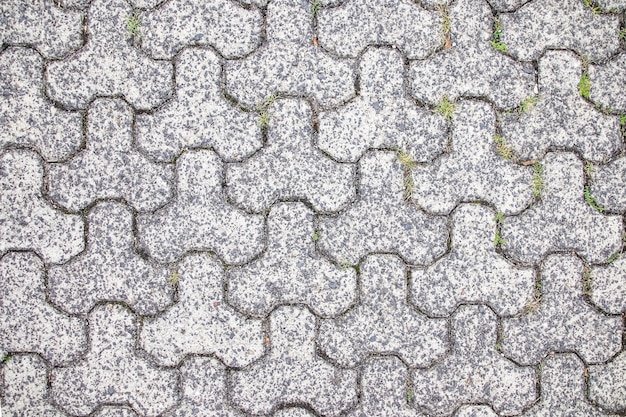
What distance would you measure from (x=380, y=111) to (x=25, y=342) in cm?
140

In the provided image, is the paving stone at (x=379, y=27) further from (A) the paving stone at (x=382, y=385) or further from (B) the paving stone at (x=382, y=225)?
(A) the paving stone at (x=382, y=385)

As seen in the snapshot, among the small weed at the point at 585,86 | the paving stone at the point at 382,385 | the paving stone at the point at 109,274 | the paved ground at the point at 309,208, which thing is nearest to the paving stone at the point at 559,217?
the paved ground at the point at 309,208

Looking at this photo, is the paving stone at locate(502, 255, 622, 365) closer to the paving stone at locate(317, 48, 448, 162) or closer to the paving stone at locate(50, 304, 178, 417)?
the paving stone at locate(317, 48, 448, 162)

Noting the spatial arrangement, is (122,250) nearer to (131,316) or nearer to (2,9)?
(131,316)

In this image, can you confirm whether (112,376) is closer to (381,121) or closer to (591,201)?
(381,121)

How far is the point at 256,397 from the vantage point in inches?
81.0

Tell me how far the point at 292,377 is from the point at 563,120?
1261 mm

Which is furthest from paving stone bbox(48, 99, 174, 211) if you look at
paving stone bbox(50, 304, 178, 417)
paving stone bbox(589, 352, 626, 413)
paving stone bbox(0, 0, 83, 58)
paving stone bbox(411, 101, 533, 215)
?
paving stone bbox(589, 352, 626, 413)

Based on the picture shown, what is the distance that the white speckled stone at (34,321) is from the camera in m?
2.03

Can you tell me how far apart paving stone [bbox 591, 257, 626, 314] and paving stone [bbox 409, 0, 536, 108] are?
64 centimetres

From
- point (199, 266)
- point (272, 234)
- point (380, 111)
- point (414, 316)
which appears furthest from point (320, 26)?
point (414, 316)

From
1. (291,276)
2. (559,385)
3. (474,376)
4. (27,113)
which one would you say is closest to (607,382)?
(559,385)

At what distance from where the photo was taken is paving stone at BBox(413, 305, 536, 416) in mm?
2072

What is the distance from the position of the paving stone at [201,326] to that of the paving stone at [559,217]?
3.09 ft
